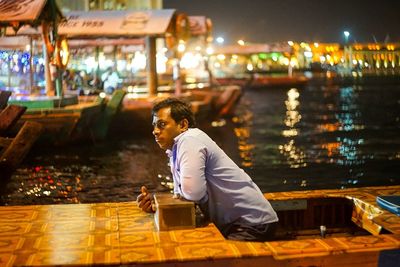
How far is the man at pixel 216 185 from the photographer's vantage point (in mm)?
4043

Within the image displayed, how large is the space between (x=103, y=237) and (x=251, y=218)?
122cm

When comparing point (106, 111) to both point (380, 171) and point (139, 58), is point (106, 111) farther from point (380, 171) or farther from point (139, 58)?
point (139, 58)

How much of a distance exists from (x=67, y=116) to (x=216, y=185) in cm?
1203

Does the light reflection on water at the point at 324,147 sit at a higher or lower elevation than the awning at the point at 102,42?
lower

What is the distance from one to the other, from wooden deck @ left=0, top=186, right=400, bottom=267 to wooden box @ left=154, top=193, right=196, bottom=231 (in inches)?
2.9

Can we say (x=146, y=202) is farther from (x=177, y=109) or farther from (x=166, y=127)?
(x=177, y=109)

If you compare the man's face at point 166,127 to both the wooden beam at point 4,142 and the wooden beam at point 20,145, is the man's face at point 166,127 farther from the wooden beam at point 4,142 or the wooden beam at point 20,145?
the wooden beam at point 4,142

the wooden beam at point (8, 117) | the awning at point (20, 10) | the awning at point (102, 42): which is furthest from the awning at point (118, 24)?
the wooden beam at point (8, 117)

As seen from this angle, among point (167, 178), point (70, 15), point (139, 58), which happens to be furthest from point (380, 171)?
point (139, 58)

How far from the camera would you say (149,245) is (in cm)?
390

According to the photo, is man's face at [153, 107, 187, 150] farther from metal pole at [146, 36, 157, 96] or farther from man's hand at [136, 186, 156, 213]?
metal pole at [146, 36, 157, 96]

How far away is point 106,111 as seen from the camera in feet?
57.8

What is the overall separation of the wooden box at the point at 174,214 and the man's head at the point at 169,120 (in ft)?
1.57

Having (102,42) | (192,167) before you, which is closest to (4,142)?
(192,167)
